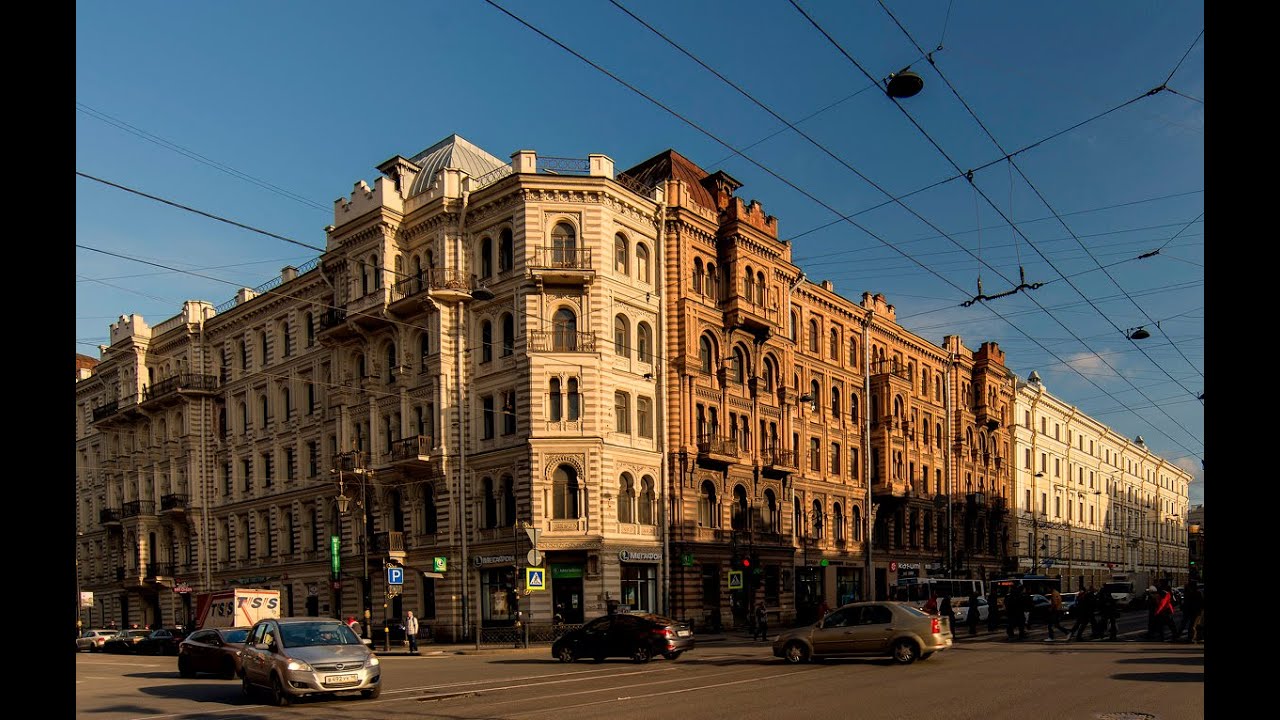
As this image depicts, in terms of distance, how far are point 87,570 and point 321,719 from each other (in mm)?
64596

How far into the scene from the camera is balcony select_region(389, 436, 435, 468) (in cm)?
4069

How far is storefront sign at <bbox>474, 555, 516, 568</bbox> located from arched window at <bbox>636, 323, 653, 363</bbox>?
9845 mm

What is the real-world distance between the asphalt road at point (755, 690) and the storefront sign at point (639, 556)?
11.6 m

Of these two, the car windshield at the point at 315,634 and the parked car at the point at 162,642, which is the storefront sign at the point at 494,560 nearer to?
the parked car at the point at 162,642

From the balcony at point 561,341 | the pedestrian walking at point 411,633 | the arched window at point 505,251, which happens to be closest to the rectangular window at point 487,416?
the balcony at point 561,341

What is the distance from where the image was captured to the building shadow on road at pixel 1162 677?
16.8 meters

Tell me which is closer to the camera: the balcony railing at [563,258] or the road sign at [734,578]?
the road sign at [734,578]

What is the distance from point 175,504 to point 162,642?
13.5 meters

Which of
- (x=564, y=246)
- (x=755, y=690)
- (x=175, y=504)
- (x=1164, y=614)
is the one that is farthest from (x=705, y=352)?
(x=175, y=504)

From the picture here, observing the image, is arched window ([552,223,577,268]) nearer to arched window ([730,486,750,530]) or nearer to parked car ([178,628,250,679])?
arched window ([730,486,750,530])

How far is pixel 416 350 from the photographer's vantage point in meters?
43.3

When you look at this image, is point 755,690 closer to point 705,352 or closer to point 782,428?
point 705,352
